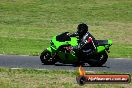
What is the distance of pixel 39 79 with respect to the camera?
549 inches

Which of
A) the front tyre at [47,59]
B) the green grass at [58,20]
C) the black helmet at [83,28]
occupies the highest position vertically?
the black helmet at [83,28]

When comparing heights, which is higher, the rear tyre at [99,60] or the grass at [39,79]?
the grass at [39,79]

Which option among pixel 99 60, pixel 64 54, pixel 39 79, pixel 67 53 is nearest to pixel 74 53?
pixel 67 53

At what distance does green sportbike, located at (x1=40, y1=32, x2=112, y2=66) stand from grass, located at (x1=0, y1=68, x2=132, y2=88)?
2.15 metres

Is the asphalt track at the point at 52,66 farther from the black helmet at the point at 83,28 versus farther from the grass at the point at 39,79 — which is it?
the grass at the point at 39,79

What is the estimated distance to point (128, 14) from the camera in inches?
1838

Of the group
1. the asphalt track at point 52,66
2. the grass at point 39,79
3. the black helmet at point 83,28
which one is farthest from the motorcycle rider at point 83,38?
the grass at point 39,79

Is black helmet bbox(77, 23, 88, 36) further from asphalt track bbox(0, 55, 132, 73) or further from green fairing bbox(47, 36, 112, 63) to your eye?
asphalt track bbox(0, 55, 132, 73)

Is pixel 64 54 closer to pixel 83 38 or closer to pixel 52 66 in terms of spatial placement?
pixel 52 66

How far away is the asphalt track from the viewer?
57.0 feet

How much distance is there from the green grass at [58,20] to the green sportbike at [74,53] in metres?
5.37

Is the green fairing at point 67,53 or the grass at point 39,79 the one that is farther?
the green fairing at point 67,53

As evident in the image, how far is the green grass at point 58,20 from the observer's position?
3032 centimetres

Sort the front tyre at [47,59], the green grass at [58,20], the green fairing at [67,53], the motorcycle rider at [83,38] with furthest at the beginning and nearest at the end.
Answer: the green grass at [58,20] < the front tyre at [47,59] < the green fairing at [67,53] < the motorcycle rider at [83,38]
